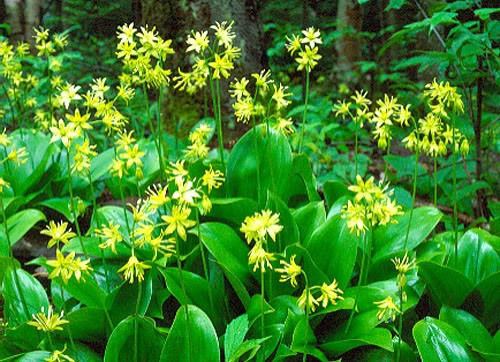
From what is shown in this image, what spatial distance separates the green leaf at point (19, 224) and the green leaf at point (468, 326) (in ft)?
7.04

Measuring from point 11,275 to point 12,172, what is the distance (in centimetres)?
175

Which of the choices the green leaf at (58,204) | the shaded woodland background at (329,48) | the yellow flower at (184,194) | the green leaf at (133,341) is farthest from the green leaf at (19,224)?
the yellow flower at (184,194)

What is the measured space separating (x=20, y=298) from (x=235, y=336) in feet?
3.06

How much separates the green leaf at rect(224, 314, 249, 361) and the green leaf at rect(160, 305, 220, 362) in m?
0.04

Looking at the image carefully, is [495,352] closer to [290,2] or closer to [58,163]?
[58,163]

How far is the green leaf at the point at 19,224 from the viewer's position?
11.3 feet

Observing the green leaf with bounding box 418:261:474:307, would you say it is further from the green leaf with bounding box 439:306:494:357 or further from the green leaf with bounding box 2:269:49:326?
the green leaf with bounding box 2:269:49:326

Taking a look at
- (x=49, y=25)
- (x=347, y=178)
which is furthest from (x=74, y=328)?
(x=49, y=25)

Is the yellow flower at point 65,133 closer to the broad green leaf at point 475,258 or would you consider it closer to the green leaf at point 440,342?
the green leaf at point 440,342

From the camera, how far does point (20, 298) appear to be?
2.59m

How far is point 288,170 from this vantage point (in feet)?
9.86

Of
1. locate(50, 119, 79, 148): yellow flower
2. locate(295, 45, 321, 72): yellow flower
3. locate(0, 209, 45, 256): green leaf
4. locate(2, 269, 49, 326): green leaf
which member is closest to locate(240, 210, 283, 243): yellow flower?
locate(50, 119, 79, 148): yellow flower

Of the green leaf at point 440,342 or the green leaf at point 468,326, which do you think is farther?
the green leaf at point 468,326

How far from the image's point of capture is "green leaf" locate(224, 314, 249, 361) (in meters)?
2.18
